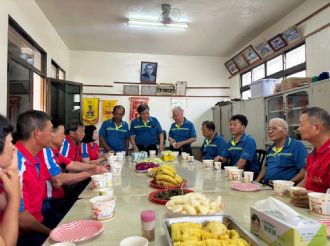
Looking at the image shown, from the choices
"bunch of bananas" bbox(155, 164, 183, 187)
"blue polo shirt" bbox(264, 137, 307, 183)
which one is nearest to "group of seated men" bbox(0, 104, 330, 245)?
"blue polo shirt" bbox(264, 137, 307, 183)

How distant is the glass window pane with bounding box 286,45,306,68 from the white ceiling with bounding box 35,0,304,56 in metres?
0.63

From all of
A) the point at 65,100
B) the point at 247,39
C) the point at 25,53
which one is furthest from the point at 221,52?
the point at 25,53

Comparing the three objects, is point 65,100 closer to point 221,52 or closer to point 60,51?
point 60,51

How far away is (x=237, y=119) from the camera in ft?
9.67

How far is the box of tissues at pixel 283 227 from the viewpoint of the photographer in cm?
79

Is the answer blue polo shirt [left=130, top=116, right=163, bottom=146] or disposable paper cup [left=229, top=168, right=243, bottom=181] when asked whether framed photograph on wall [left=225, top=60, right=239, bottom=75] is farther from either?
disposable paper cup [left=229, top=168, right=243, bottom=181]

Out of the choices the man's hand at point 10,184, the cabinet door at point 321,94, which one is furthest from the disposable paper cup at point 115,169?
the cabinet door at point 321,94

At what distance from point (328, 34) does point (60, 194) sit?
389 centimetres

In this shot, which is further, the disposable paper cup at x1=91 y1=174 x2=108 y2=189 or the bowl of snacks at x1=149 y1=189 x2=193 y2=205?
the disposable paper cup at x1=91 y1=174 x2=108 y2=189

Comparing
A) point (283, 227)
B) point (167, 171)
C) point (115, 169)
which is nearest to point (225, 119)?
point (115, 169)

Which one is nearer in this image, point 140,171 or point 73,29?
point 140,171

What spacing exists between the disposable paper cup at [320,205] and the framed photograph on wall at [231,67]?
5215 millimetres

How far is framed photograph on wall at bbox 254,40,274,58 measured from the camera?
4629 millimetres

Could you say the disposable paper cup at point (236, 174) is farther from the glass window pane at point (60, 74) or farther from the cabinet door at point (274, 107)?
the glass window pane at point (60, 74)
